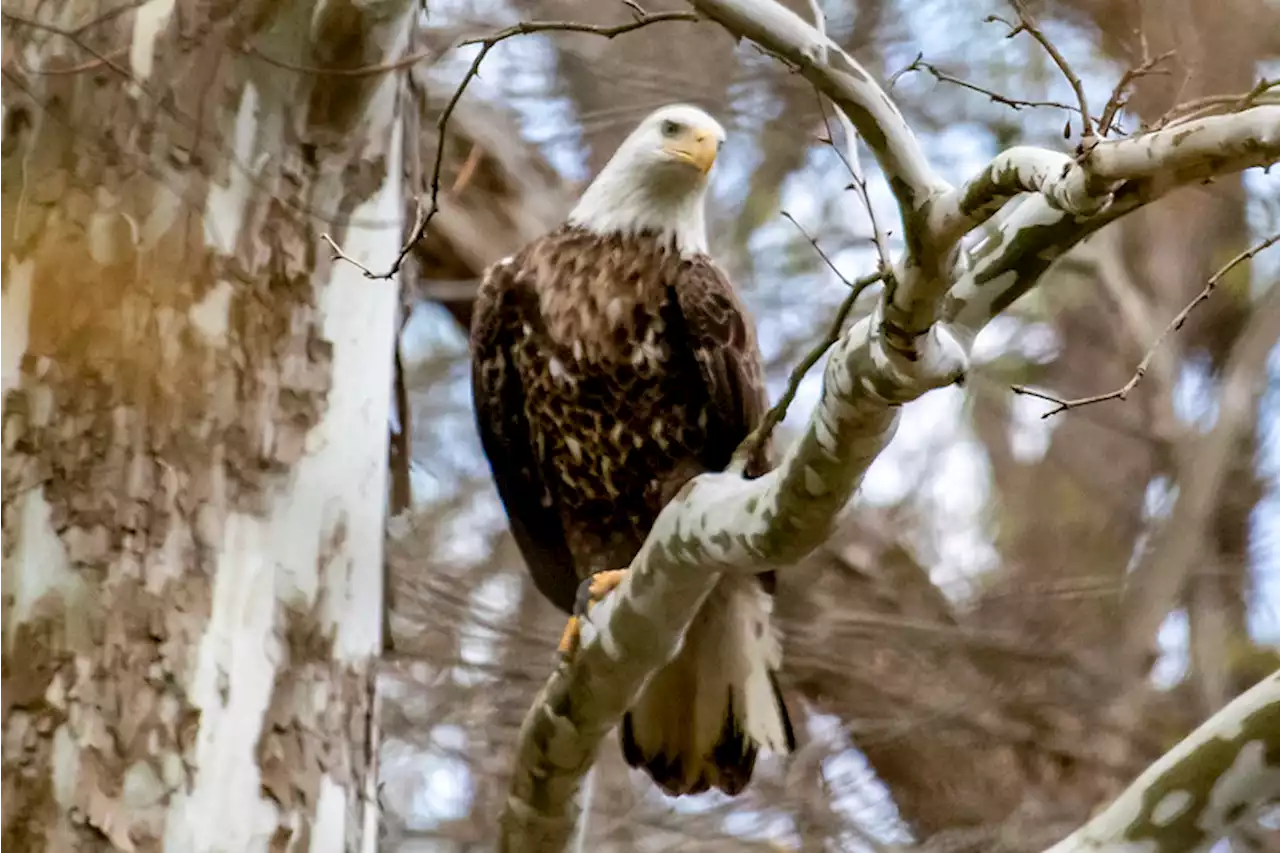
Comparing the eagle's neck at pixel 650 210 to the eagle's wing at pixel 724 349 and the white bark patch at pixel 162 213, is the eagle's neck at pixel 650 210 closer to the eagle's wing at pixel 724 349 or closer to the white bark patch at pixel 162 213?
the eagle's wing at pixel 724 349

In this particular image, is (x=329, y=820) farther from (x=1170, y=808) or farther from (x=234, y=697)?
(x=1170, y=808)

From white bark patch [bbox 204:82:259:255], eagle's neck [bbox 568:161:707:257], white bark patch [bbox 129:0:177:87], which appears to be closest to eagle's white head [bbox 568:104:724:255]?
eagle's neck [bbox 568:161:707:257]

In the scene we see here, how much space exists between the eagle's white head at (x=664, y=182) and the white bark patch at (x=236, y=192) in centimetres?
114

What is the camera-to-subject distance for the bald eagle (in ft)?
11.5

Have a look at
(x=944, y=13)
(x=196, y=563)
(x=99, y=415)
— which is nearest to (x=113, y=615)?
(x=196, y=563)

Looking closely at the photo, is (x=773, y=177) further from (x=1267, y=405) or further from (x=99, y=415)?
(x=99, y=415)

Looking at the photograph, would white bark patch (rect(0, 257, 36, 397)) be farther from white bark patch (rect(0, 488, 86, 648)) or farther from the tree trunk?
white bark patch (rect(0, 488, 86, 648))

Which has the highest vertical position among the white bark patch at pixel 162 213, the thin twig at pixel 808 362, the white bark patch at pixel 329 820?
the white bark patch at pixel 162 213

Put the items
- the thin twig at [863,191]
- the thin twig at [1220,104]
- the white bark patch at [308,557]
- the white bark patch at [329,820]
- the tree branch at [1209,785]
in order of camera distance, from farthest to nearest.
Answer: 1. the white bark patch at [329,820]
2. the white bark patch at [308,557]
3. the tree branch at [1209,785]
4. the thin twig at [863,191]
5. the thin twig at [1220,104]

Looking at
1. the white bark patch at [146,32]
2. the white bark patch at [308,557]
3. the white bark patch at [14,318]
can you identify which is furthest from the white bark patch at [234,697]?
the white bark patch at [146,32]

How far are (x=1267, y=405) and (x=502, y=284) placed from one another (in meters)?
2.83

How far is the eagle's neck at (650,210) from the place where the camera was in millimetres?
3697

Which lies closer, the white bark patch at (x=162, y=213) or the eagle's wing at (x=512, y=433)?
the white bark patch at (x=162, y=213)

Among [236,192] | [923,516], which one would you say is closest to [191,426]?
[236,192]
